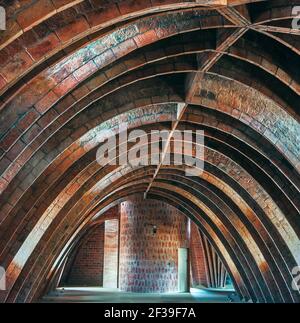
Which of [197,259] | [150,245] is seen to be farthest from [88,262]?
[150,245]

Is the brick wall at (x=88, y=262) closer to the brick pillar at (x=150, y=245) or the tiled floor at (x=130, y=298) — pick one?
the brick pillar at (x=150, y=245)

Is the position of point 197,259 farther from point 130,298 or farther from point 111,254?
point 130,298

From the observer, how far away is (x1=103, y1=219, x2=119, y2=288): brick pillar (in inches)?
1173

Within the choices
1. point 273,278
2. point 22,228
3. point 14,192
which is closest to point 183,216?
point 273,278

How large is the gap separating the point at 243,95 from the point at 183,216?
47.7 feet

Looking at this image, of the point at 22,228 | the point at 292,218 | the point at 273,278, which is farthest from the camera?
the point at 273,278

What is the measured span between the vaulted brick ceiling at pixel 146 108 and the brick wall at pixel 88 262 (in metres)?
13.1

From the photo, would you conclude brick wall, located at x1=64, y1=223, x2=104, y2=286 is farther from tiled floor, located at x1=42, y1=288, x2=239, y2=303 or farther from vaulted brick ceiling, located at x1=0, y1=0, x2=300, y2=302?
vaulted brick ceiling, located at x1=0, y1=0, x2=300, y2=302

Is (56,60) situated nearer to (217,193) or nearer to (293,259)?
(293,259)

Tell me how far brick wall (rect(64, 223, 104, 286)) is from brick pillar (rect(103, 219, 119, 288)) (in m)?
0.91

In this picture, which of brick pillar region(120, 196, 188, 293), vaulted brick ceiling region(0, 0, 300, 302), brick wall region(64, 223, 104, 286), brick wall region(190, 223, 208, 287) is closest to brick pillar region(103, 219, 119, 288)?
brick wall region(64, 223, 104, 286)

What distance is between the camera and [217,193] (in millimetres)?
18891
